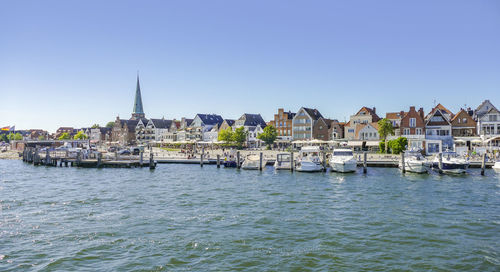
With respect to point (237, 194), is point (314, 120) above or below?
above

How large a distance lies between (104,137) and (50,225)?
535ft

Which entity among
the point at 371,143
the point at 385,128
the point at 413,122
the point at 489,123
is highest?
the point at 413,122

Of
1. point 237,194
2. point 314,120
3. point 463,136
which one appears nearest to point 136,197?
point 237,194

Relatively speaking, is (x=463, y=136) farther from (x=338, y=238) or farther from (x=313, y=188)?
(x=338, y=238)

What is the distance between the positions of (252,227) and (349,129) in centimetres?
7466

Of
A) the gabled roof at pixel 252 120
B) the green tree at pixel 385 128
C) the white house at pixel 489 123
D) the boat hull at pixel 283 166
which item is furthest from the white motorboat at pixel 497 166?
the gabled roof at pixel 252 120

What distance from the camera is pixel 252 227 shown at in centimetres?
1967

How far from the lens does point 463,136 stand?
7119 centimetres

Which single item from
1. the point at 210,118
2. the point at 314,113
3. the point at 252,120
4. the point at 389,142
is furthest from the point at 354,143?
the point at 210,118

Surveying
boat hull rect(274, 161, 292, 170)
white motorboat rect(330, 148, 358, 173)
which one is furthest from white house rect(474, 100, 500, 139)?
boat hull rect(274, 161, 292, 170)

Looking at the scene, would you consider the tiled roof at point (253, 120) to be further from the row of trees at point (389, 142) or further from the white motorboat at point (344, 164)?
the white motorboat at point (344, 164)

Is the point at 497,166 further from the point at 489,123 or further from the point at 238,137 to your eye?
the point at 238,137

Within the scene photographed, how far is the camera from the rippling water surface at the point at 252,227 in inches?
583

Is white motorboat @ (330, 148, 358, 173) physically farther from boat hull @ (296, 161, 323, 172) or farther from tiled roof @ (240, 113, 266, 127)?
tiled roof @ (240, 113, 266, 127)
